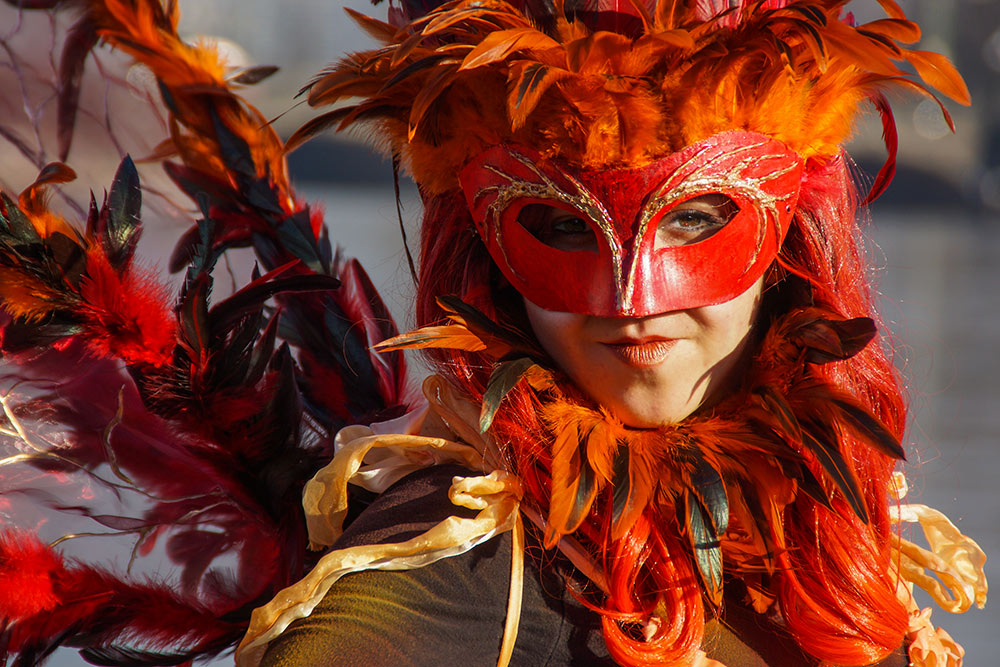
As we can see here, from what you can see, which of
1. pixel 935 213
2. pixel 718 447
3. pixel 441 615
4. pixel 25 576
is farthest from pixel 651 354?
pixel 935 213

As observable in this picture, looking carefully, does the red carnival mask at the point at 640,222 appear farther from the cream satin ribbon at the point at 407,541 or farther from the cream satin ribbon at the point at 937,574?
the cream satin ribbon at the point at 937,574

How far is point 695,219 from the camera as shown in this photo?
4.33 ft

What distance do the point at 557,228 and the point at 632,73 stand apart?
205mm

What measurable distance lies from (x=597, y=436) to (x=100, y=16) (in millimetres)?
867

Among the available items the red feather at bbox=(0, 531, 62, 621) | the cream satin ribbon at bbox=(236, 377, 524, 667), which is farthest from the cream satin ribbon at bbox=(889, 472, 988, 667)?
the red feather at bbox=(0, 531, 62, 621)

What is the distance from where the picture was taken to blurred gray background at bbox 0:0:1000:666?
3.99 m

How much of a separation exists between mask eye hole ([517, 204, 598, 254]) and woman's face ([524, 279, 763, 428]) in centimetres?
8

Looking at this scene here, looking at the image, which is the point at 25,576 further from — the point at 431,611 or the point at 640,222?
the point at 640,222

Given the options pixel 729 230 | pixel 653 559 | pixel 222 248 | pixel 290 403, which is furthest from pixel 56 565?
pixel 729 230

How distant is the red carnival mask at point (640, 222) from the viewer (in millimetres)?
1263

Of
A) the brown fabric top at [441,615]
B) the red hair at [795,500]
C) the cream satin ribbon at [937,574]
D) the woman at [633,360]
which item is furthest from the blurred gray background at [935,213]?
the brown fabric top at [441,615]

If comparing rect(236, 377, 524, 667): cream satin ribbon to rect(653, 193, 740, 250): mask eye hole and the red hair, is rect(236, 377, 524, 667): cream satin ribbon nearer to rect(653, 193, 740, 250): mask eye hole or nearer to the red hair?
the red hair

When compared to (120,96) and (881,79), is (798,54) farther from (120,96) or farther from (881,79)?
(120,96)

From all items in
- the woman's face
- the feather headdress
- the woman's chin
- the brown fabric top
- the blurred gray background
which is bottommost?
the blurred gray background
